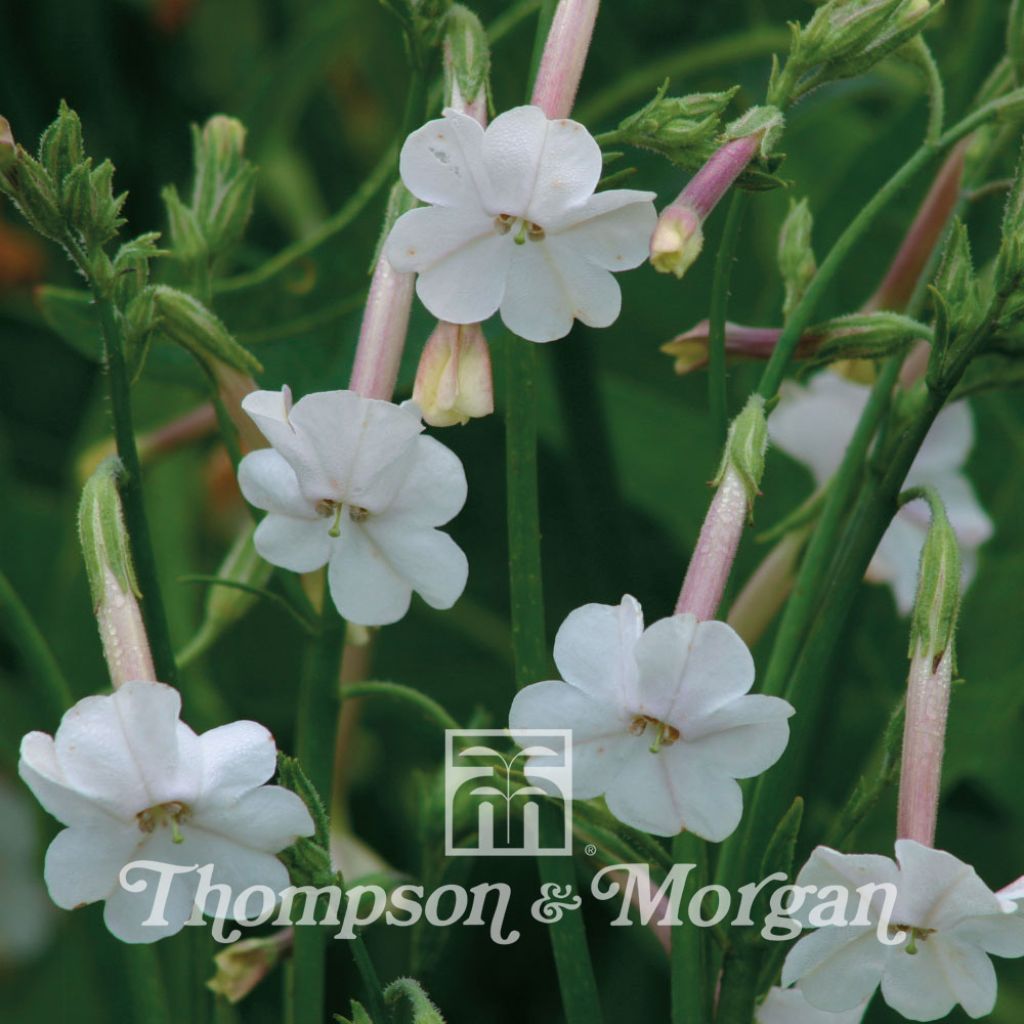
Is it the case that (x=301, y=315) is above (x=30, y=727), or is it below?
above

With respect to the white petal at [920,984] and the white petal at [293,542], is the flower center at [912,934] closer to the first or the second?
the white petal at [920,984]

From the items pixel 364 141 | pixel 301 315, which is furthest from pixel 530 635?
pixel 364 141

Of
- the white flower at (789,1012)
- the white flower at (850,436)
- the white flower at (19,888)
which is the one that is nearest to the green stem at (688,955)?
the white flower at (789,1012)

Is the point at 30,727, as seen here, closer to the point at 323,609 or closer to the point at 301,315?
the point at 301,315

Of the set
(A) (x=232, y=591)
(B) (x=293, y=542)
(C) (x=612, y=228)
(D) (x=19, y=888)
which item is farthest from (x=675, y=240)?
(D) (x=19, y=888)

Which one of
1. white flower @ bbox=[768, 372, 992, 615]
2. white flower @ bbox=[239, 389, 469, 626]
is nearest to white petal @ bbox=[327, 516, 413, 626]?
white flower @ bbox=[239, 389, 469, 626]

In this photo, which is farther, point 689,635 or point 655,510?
point 655,510
